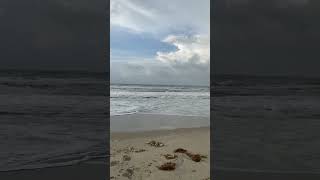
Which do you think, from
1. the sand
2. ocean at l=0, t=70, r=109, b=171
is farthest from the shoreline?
ocean at l=0, t=70, r=109, b=171

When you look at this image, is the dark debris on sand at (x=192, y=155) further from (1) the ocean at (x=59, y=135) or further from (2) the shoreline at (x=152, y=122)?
(2) the shoreline at (x=152, y=122)

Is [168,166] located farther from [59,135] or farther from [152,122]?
[152,122]

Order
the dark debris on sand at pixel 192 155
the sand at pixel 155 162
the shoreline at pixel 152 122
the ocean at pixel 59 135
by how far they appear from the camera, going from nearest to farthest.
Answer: the ocean at pixel 59 135, the sand at pixel 155 162, the dark debris on sand at pixel 192 155, the shoreline at pixel 152 122

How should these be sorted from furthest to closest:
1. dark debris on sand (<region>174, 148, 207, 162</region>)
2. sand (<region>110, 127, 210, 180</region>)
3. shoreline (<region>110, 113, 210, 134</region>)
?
shoreline (<region>110, 113, 210, 134</region>)
dark debris on sand (<region>174, 148, 207, 162</region>)
sand (<region>110, 127, 210, 180</region>)

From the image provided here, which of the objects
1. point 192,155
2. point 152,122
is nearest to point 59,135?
point 192,155

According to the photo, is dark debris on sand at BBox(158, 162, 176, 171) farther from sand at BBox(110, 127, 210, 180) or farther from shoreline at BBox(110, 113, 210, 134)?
shoreline at BBox(110, 113, 210, 134)

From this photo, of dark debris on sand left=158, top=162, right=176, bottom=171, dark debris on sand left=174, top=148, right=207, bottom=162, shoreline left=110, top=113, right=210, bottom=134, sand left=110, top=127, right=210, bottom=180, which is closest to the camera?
sand left=110, top=127, right=210, bottom=180

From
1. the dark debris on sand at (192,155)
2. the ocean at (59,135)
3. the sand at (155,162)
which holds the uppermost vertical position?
the ocean at (59,135)

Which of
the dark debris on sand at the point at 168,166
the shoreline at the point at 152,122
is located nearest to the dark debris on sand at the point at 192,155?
the dark debris on sand at the point at 168,166

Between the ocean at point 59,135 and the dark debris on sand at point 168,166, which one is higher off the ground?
the ocean at point 59,135
